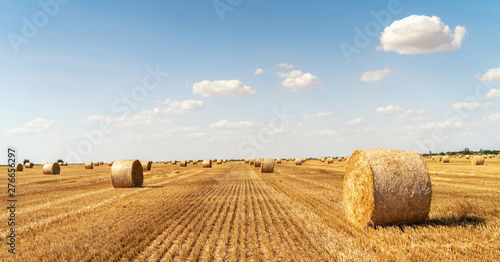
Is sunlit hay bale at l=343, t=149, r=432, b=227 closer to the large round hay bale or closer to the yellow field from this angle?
the yellow field

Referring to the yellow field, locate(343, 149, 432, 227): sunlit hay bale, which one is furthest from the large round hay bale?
locate(343, 149, 432, 227): sunlit hay bale

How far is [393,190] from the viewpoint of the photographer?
931cm

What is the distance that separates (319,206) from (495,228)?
5.79 metres

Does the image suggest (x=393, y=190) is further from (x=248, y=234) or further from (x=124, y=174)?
(x=124, y=174)

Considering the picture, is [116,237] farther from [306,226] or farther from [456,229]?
[456,229]

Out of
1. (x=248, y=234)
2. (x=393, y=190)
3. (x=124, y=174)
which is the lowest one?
(x=248, y=234)

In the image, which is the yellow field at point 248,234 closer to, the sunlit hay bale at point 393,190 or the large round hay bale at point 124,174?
the sunlit hay bale at point 393,190

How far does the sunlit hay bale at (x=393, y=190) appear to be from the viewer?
30.4 ft

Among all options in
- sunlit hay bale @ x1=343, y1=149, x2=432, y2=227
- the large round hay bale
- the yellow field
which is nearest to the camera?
the yellow field

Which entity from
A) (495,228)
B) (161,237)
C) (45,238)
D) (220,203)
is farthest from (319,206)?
(45,238)

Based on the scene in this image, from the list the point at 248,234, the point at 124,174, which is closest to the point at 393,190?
the point at 248,234

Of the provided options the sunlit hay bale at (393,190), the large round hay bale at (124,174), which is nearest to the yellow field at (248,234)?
the sunlit hay bale at (393,190)

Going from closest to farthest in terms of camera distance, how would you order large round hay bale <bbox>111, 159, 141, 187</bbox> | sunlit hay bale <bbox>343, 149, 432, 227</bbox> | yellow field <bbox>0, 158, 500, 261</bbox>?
1. yellow field <bbox>0, 158, 500, 261</bbox>
2. sunlit hay bale <bbox>343, 149, 432, 227</bbox>
3. large round hay bale <bbox>111, 159, 141, 187</bbox>

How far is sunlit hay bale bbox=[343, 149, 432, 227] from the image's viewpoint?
9266 millimetres
